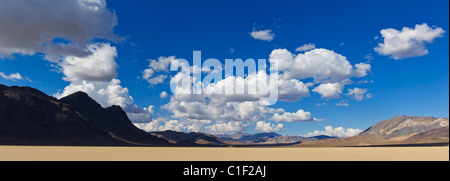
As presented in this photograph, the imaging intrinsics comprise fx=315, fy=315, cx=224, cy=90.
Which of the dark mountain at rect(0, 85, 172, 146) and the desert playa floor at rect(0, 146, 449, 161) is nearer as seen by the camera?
the desert playa floor at rect(0, 146, 449, 161)

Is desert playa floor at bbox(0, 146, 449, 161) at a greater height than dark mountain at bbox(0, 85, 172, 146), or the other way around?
dark mountain at bbox(0, 85, 172, 146)

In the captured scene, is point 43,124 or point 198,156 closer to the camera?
point 198,156

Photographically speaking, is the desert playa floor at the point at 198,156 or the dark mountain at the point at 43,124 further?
the dark mountain at the point at 43,124

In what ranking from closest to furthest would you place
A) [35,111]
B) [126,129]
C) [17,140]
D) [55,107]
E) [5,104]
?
[17,140] → [5,104] → [35,111] → [55,107] → [126,129]

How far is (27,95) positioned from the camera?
6053 inches

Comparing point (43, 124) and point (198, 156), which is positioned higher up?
point (43, 124)

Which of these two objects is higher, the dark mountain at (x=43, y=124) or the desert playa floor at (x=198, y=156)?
the dark mountain at (x=43, y=124)

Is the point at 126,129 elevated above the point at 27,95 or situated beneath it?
situated beneath

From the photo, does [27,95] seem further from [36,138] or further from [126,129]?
Answer: [126,129]
